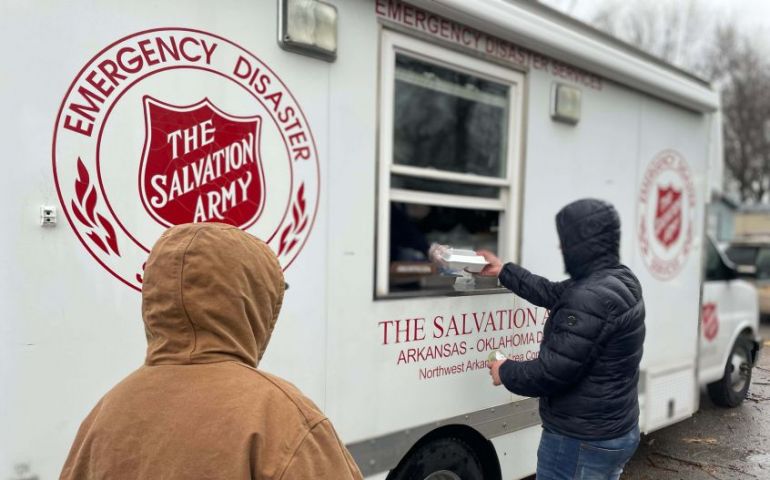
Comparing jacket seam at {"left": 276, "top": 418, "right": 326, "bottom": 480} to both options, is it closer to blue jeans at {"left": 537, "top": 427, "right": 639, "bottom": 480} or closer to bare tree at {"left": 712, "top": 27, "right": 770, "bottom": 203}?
blue jeans at {"left": 537, "top": 427, "right": 639, "bottom": 480}

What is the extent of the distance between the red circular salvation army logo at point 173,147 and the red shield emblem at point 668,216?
263cm

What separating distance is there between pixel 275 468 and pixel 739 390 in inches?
227

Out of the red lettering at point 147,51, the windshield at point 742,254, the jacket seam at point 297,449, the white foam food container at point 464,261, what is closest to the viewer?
the jacket seam at point 297,449

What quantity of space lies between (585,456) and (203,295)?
71.1 inches

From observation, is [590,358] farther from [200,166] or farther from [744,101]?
[744,101]

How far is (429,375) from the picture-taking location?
2.51 metres

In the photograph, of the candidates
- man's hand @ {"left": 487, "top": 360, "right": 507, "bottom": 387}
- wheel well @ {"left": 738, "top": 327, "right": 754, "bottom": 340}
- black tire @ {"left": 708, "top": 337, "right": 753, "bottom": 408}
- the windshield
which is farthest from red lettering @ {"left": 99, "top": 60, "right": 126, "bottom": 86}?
the windshield

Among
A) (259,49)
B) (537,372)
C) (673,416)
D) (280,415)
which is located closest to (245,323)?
(280,415)

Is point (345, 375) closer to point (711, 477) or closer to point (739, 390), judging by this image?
point (711, 477)

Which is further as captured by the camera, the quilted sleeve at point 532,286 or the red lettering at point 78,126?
the quilted sleeve at point 532,286

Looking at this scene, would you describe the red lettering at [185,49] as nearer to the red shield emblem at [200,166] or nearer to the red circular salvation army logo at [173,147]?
the red circular salvation army logo at [173,147]

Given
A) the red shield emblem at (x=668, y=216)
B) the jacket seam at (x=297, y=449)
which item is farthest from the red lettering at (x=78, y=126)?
→ the red shield emblem at (x=668, y=216)

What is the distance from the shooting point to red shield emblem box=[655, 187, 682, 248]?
378 cm

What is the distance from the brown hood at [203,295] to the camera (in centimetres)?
101
